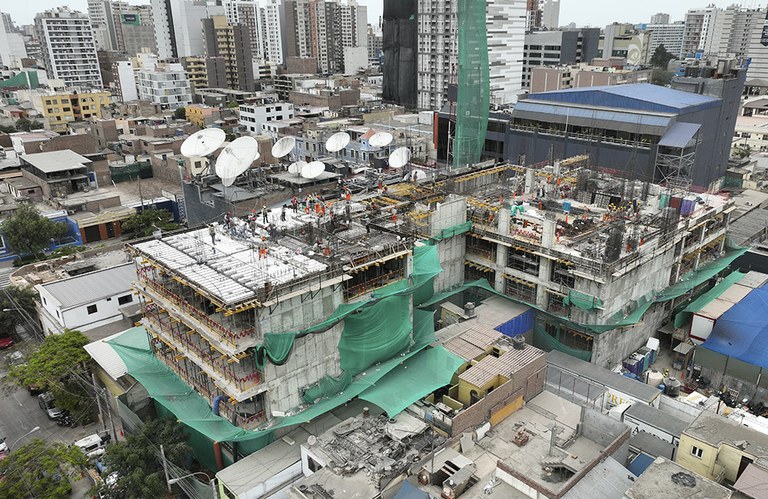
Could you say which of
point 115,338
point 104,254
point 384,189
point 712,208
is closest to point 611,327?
point 712,208

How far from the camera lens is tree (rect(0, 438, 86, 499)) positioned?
1043 inches

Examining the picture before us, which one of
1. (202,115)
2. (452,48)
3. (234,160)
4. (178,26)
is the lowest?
(202,115)

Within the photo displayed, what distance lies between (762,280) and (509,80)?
90.3m

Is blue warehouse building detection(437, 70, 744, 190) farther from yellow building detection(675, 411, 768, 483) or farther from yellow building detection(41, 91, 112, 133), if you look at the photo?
yellow building detection(41, 91, 112, 133)

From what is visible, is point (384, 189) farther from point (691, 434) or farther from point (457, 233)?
point (691, 434)

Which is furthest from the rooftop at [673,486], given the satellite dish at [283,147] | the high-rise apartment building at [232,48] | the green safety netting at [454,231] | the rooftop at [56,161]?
the high-rise apartment building at [232,48]

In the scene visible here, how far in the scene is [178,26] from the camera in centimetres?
19412

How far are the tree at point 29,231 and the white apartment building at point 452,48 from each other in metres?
75.8

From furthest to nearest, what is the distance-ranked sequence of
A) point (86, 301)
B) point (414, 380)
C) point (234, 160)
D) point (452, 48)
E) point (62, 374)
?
point (452, 48)
point (86, 301)
point (234, 160)
point (62, 374)
point (414, 380)

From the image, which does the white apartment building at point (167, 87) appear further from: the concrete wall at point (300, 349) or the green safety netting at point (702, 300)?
the green safety netting at point (702, 300)

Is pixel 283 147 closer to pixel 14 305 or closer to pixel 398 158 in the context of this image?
pixel 398 158

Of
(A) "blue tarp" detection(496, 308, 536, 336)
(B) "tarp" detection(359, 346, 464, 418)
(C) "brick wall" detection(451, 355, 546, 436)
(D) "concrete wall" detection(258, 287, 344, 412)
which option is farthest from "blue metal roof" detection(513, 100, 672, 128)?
(D) "concrete wall" detection(258, 287, 344, 412)

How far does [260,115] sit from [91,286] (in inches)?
2550

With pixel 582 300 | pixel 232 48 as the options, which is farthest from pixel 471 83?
pixel 232 48
